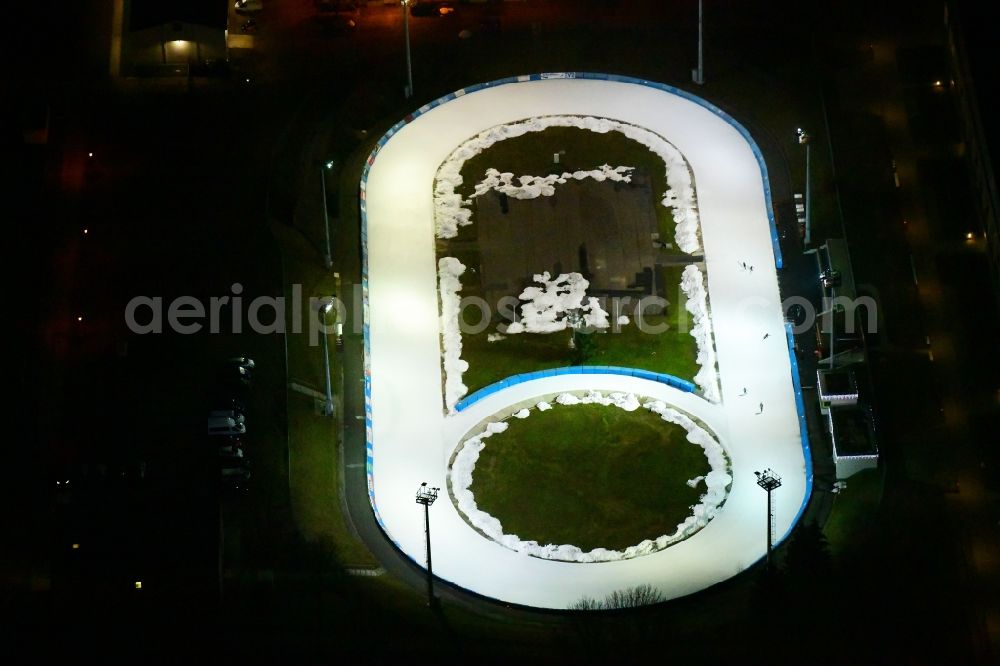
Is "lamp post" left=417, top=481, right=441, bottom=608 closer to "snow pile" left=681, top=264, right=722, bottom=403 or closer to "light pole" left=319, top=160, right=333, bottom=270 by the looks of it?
"snow pile" left=681, top=264, right=722, bottom=403

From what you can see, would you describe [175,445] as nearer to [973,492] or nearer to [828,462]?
[828,462]

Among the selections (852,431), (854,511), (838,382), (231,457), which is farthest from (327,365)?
(854,511)

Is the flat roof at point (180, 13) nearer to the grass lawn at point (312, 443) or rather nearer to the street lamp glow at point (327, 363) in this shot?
the grass lawn at point (312, 443)

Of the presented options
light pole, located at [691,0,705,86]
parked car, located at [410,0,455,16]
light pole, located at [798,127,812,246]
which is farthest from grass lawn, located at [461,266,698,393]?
parked car, located at [410,0,455,16]

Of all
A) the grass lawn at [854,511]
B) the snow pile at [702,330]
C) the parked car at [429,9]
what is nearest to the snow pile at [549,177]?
the snow pile at [702,330]

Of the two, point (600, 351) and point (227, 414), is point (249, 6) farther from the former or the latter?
point (600, 351)
